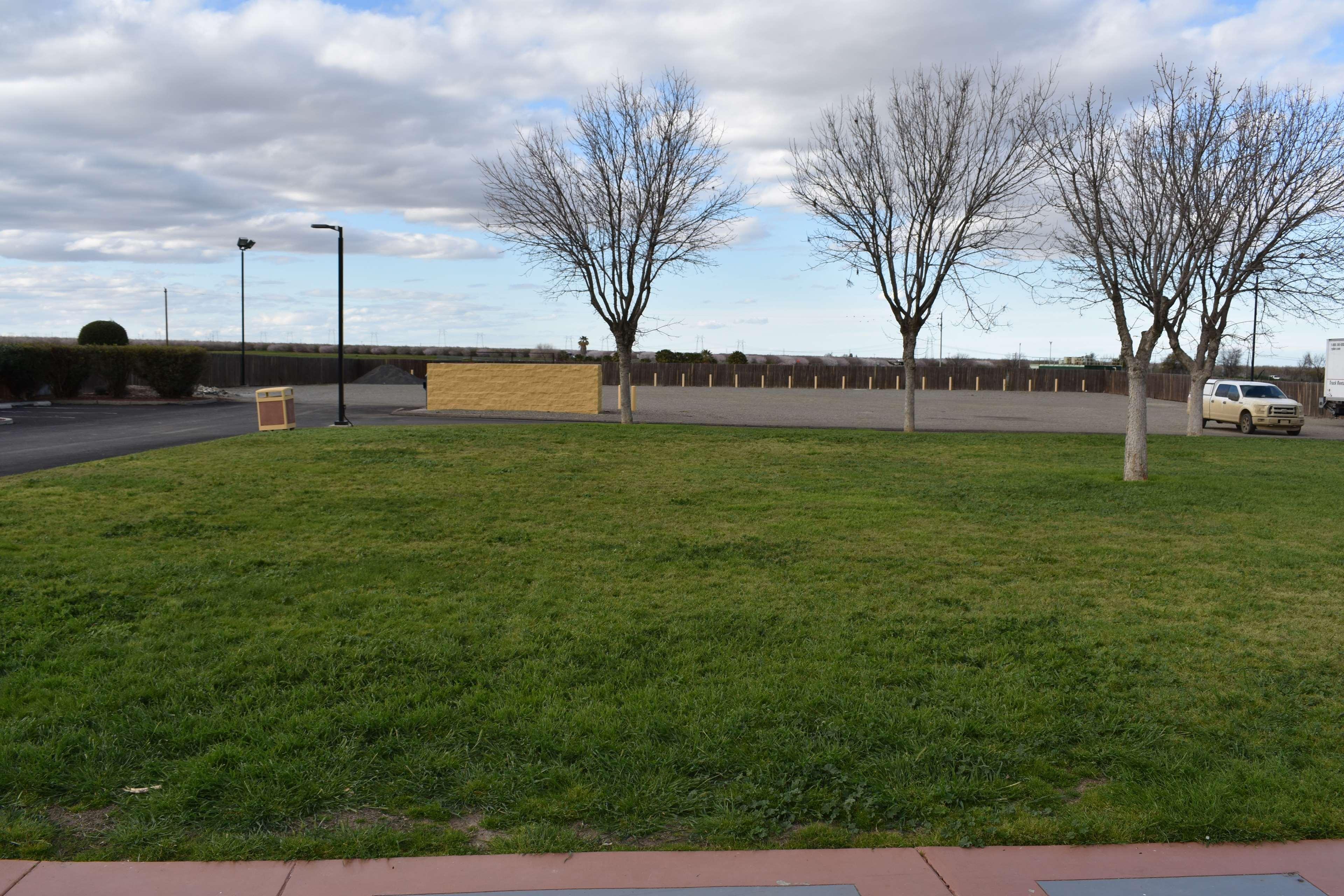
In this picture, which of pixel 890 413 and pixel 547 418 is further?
pixel 890 413

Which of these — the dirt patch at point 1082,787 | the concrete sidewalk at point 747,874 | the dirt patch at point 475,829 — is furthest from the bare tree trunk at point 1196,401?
Result: the dirt patch at point 475,829

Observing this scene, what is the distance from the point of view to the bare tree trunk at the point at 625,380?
27203 millimetres

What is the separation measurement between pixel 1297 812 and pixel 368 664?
181 inches

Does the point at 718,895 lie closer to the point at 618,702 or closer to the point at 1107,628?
the point at 618,702

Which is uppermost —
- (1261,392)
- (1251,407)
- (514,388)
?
(1261,392)

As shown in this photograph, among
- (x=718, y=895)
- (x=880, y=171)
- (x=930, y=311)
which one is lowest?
(x=718, y=895)

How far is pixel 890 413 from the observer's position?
3834 centimetres

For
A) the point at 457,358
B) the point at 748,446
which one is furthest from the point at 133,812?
the point at 457,358

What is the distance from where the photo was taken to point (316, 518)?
1047cm

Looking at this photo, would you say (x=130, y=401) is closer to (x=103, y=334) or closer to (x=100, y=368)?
(x=100, y=368)

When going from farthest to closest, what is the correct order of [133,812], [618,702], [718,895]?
[618,702]
[133,812]
[718,895]

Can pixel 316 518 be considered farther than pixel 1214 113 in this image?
No

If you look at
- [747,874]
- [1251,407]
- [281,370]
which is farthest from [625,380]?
[281,370]

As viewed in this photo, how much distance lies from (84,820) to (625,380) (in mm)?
24423
